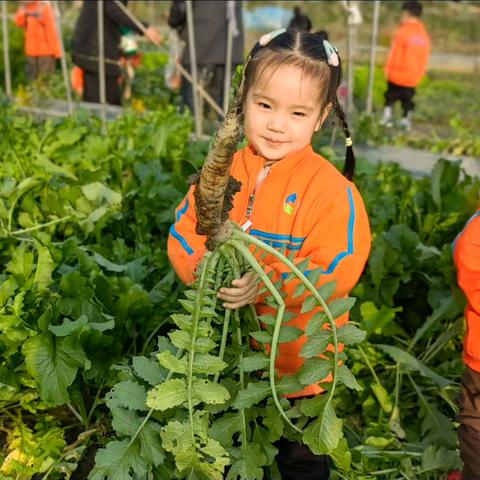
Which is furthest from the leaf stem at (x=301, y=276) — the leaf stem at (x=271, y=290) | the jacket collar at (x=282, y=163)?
the jacket collar at (x=282, y=163)

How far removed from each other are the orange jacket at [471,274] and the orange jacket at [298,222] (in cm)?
35

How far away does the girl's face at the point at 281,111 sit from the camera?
2104mm

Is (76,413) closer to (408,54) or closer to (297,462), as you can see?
(297,462)

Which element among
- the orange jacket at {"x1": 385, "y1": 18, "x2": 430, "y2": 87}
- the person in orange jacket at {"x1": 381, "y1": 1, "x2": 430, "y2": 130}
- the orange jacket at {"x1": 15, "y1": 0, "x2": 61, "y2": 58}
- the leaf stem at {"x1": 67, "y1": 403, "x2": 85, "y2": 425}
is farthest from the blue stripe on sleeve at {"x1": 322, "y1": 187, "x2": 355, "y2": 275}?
the orange jacket at {"x1": 15, "y1": 0, "x2": 61, "y2": 58}

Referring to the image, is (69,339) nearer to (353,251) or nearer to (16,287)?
(16,287)

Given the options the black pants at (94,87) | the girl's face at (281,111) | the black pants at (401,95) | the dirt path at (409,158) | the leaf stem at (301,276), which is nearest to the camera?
the leaf stem at (301,276)

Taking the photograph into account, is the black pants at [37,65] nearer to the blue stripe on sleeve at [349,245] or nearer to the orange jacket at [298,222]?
the orange jacket at [298,222]

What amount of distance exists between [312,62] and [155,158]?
239cm

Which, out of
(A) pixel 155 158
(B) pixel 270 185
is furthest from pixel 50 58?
(B) pixel 270 185

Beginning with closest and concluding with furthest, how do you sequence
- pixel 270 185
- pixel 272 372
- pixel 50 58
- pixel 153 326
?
pixel 272 372 < pixel 270 185 < pixel 153 326 < pixel 50 58

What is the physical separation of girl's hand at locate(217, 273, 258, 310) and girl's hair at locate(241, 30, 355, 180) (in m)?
0.46

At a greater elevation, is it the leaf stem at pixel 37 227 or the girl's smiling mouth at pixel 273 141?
the girl's smiling mouth at pixel 273 141

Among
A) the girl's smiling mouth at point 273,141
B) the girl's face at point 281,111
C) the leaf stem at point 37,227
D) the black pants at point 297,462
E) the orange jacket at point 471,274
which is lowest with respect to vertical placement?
the black pants at point 297,462

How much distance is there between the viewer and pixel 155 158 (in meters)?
4.43
